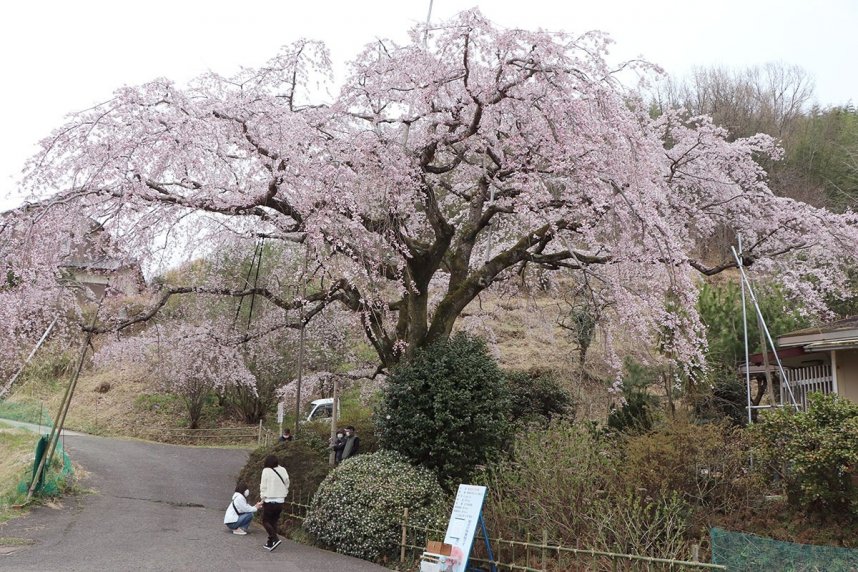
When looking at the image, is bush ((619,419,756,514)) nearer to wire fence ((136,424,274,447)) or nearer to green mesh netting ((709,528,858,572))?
green mesh netting ((709,528,858,572))

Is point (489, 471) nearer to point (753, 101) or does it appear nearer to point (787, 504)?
point (787, 504)

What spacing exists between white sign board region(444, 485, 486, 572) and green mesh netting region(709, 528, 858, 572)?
2388 mm

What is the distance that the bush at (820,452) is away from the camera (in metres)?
6.97

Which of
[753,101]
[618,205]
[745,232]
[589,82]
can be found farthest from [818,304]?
[753,101]

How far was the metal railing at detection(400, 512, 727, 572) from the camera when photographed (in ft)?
22.6

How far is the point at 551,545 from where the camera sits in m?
8.02

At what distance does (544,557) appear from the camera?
7.83 metres

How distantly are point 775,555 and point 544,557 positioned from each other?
2399mm

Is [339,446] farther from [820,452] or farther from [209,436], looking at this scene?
[209,436]

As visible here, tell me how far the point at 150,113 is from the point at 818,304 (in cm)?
1125

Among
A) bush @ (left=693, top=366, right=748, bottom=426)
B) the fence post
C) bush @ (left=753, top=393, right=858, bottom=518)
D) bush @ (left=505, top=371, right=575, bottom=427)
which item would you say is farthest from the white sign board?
bush @ (left=693, top=366, right=748, bottom=426)

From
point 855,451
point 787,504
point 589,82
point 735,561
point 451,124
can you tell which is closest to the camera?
point 735,561

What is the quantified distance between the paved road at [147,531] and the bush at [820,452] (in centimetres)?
492

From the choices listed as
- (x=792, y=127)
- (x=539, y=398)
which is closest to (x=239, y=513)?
(x=539, y=398)
